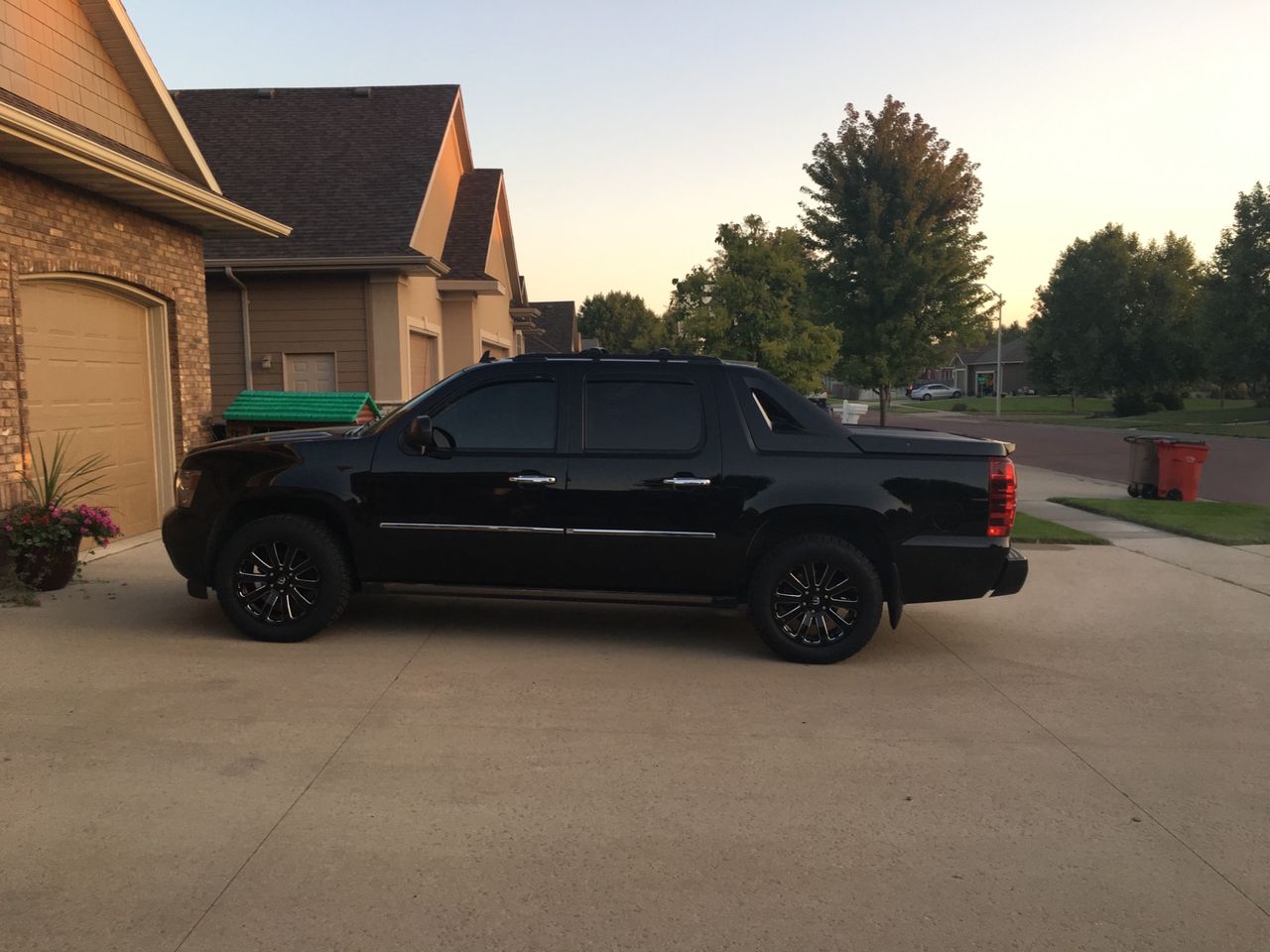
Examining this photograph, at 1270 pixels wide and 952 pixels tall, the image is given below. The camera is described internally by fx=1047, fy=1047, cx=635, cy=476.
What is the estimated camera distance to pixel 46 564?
321 inches

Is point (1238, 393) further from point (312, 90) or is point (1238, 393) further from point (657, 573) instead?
point (657, 573)

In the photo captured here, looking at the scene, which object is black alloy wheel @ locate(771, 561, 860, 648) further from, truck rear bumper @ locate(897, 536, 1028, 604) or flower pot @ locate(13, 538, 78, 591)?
flower pot @ locate(13, 538, 78, 591)

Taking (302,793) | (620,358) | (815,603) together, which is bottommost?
(302,793)

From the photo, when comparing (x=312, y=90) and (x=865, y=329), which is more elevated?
(x=312, y=90)

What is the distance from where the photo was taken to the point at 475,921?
3406 mm

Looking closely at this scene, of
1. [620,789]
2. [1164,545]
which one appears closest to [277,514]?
[620,789]

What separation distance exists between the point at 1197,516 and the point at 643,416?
10.1 metres

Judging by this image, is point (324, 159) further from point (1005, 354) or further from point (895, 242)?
point (1005, 354)

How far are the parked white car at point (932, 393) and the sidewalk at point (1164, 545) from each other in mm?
71523

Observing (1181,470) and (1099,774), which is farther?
(1181,470)

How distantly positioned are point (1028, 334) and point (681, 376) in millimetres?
61429

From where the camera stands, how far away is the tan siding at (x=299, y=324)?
1653cm

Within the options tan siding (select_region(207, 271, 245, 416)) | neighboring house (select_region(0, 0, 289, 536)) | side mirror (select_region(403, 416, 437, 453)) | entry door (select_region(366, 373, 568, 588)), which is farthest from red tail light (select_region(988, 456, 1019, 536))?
tan siding (select_region(207, 271, 245, 416))

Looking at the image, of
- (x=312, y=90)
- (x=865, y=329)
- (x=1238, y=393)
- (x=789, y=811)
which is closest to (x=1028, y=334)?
(x=1238, y=393)
